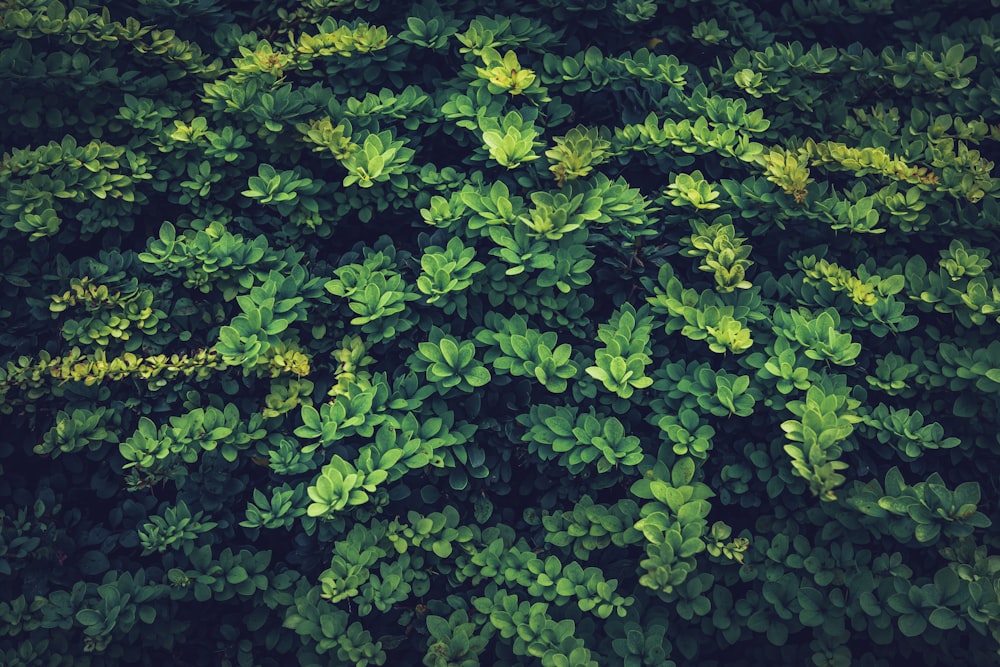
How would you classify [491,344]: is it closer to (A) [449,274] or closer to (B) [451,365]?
(B) [451,365]

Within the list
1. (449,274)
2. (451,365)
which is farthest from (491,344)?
(449,274)

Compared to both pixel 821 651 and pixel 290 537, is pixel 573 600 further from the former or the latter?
pixel 290 537

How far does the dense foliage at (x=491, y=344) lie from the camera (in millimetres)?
2664

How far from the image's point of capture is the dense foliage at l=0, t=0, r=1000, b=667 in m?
2.66

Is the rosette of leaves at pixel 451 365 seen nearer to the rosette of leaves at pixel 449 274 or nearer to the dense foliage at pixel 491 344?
the dense foliage at pixel 491 344

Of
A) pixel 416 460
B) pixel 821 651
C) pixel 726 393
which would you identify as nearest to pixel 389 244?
pixel 416 460

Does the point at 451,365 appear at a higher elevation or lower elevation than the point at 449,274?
lower

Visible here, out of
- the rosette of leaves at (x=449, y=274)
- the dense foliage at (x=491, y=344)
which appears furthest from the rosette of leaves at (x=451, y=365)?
the rosette of leaves at (x=449, y=274)

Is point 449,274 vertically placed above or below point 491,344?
above

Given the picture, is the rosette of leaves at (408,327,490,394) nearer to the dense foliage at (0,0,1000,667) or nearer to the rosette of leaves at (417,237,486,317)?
the dense foliage at (0,0,1000,667)

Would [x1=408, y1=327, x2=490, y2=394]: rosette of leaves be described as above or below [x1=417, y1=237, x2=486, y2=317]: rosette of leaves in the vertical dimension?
below

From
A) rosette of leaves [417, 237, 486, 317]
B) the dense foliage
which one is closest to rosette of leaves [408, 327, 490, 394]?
the dense foliage

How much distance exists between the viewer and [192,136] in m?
3.03

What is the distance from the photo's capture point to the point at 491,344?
282 centimetres
